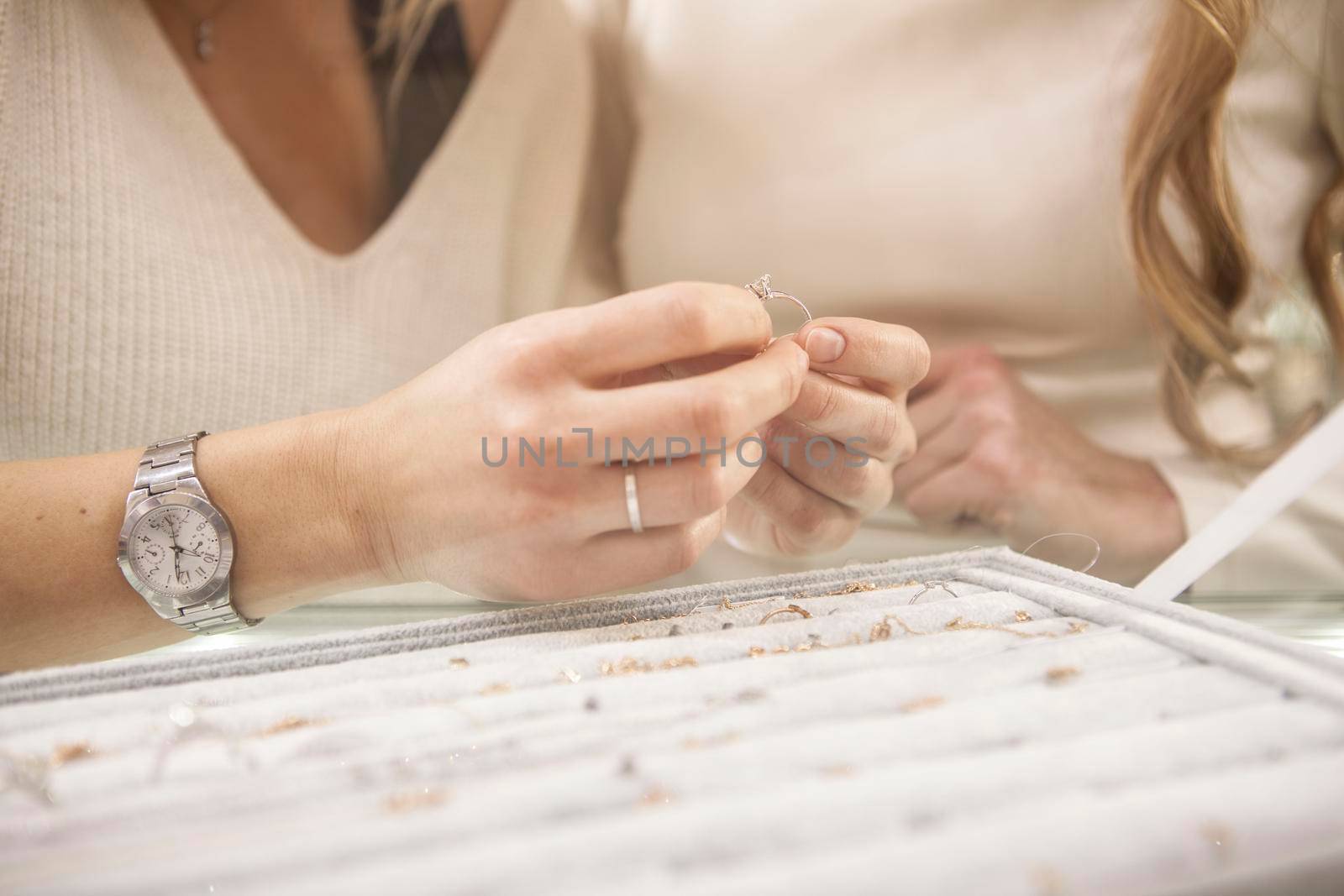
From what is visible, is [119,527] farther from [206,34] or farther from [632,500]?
[206,34]

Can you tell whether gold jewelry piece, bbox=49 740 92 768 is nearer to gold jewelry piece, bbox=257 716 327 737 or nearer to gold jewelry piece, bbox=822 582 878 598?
gold jewelry piece, bbox=257 716 327 737

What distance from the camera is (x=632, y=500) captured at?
1.07 ft

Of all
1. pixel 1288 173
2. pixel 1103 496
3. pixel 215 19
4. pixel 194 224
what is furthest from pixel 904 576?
pixel 215 19

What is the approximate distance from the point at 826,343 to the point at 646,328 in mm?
116

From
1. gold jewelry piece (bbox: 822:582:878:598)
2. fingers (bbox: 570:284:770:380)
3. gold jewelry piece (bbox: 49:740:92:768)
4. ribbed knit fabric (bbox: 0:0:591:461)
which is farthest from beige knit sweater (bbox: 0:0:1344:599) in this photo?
gold jewelry piece (bbox: 49:740:92:768)

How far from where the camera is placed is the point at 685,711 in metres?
0.25

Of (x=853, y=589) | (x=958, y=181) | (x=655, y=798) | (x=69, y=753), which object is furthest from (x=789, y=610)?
(x=958, y=181)

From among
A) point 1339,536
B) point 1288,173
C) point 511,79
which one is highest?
point 511,79

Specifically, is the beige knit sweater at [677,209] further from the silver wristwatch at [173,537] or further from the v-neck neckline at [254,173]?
the silver wristwatch at [173,537]

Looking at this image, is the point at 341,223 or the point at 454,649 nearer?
the point at 454,649

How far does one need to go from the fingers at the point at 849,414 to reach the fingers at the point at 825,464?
10mm

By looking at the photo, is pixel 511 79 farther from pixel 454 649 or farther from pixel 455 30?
pixel 454 649

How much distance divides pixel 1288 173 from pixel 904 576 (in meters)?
0.44

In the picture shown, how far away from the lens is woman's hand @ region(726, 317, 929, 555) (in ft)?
1.28
